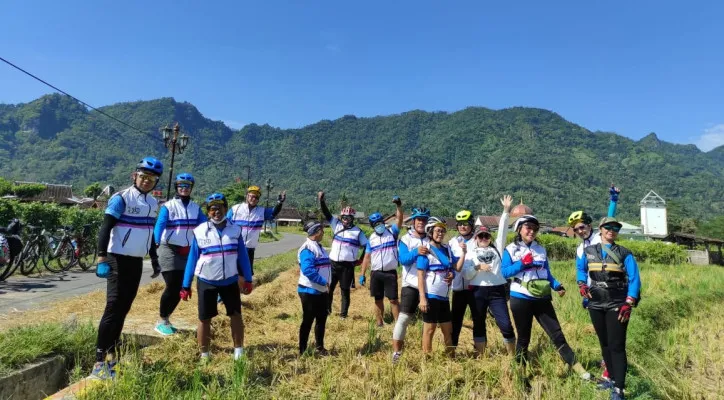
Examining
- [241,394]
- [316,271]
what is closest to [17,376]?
[241,394]

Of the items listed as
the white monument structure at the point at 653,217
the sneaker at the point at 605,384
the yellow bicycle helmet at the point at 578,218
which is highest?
the yellow bicycle helmet at the point at 578,218

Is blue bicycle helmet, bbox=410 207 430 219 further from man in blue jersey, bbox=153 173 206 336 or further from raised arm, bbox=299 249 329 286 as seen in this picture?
man in blue jersey, bbox=153 173 206 336

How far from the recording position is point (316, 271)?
4867 millimetres

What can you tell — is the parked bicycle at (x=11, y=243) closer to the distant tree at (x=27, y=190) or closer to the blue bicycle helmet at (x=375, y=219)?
the blue bicycle helmet at (x=375, y=219)

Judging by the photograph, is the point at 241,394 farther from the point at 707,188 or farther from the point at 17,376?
the point at 707,188

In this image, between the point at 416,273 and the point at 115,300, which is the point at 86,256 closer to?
the point at 115,300

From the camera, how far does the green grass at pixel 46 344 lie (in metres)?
3.51

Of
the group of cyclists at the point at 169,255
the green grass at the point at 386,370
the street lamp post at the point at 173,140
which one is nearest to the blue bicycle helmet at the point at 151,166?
the group of cyclists at the point at 169,255

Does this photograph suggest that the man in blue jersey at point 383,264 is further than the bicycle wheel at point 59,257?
No

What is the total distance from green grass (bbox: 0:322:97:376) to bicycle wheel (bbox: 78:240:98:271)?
28.0 feet

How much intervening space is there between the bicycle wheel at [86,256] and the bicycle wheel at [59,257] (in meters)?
0.28

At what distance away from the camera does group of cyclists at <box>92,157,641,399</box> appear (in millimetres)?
3900

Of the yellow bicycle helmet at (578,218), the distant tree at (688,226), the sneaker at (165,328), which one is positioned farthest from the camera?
the distant tree at (688,226)

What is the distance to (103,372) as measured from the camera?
3.52 metres
